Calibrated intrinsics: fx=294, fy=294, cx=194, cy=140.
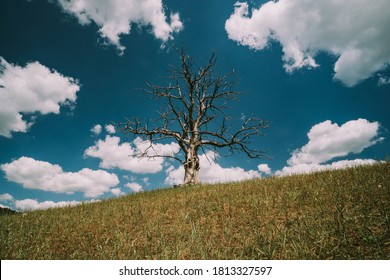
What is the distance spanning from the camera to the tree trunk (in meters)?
20.6

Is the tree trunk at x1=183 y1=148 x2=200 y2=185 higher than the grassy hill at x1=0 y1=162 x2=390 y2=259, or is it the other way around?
the tree trunk at x1=183 y1=148 x2=200 y2=185

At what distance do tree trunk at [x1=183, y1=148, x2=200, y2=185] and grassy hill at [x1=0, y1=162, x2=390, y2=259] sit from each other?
11.2 meters

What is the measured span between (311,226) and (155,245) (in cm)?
296

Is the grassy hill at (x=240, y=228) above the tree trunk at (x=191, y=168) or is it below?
below

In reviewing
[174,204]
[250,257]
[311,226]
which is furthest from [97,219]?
[311,226]

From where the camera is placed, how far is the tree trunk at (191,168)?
67.7ft

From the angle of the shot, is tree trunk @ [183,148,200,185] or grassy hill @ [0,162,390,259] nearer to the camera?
grassy hill @ [0,162,390,259]

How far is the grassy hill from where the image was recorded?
15.4 ft

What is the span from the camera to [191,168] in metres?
21.0

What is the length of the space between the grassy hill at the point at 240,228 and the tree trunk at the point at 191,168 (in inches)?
439

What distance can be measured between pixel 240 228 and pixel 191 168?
14.9 m
